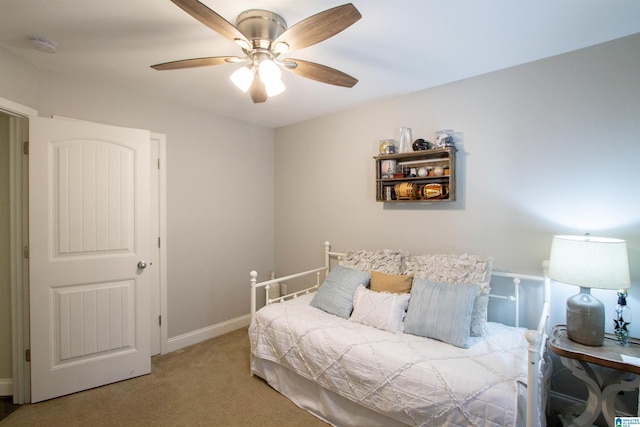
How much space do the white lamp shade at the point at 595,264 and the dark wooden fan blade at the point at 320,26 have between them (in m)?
1.67

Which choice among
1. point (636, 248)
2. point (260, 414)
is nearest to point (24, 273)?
point (260, 414)

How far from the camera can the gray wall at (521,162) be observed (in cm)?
187

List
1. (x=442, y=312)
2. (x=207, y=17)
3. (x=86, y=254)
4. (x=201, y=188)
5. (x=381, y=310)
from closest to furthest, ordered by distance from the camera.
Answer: (x=207, y=17) < (x=442, y=312) < (x=381, y=310) < (x=86, y=254) < (x=201, y=188)

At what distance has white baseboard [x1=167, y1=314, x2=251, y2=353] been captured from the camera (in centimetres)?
299

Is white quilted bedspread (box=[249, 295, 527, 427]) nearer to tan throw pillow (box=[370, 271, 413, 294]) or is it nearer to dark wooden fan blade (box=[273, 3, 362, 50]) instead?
tan throw pillow (box=[370, 271, 413, 294])

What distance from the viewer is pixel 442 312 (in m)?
1.95

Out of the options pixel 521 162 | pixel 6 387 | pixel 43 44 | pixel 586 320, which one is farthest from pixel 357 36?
pixel 6 387

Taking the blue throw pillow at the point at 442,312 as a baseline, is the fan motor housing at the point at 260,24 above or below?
above

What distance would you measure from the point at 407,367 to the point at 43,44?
2898mm

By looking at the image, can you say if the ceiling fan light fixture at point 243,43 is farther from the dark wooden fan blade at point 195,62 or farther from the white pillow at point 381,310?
the white pillow at point 381,310

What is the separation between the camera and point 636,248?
180 cm

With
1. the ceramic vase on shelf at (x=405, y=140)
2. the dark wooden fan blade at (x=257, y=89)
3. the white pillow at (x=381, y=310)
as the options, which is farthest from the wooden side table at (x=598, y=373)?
the dark wooden fan blade at (x=257, y=89)

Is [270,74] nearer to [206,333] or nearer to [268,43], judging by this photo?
[268,43]

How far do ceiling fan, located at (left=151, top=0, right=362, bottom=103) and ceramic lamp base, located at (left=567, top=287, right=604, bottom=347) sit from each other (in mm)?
1818
